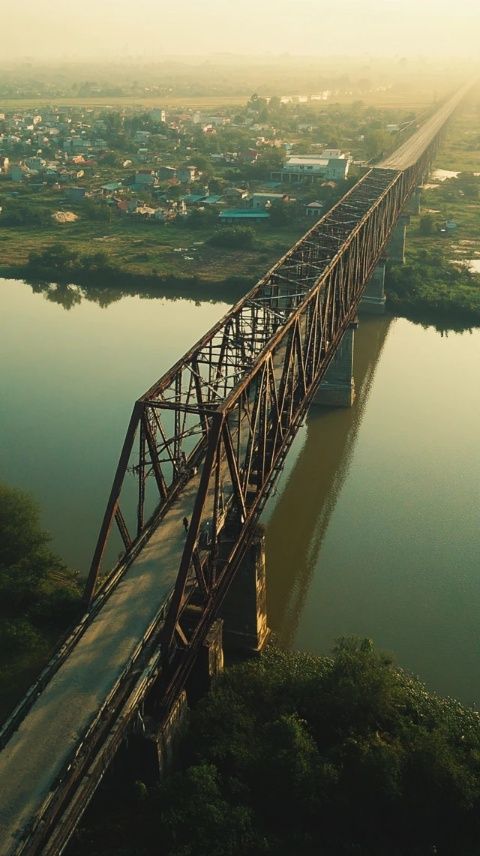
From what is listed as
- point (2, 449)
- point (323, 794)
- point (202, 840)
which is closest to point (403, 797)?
point (323, 794)

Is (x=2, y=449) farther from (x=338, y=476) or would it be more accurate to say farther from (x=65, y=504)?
(x=338, y=476)

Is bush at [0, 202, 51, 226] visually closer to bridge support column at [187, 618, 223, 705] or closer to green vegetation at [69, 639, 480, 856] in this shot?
bridge support column at [187, 618, 223, 705]

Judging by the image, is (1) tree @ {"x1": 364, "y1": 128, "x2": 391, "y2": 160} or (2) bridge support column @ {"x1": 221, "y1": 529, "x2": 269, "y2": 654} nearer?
(2) bridge support column @ {"x1": 221, "y1": 529, "x2": 269, "y2": 654}

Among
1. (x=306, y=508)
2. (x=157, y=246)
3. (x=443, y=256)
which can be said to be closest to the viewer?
(x=306, y=508)

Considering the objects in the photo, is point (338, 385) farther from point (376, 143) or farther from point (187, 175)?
point (376, 143)

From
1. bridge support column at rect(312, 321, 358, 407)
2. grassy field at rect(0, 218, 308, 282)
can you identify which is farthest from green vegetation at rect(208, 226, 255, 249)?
bridge support column at rect(312, 321, 358, 407)

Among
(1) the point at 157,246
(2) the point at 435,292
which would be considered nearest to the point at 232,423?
(2) the point at 435,292
